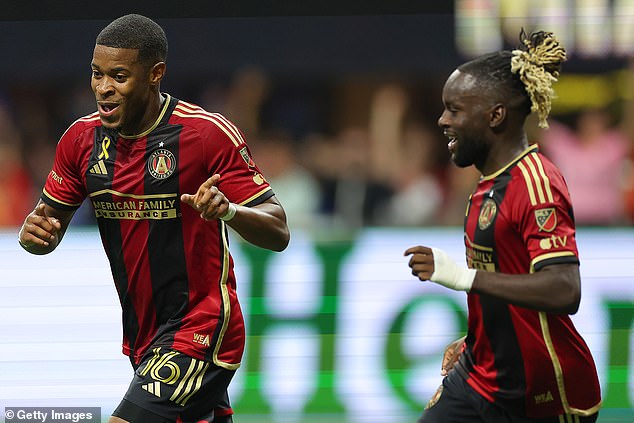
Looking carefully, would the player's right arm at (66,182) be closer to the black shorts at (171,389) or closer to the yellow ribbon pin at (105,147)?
the yellow ribbon pin at (105,147)

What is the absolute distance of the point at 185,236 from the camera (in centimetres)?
534

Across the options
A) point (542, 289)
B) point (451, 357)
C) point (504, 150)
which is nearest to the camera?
point (542, 289)

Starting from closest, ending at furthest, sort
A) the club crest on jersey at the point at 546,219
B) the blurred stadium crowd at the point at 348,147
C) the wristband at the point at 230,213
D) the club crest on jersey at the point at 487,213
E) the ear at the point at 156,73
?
the club crest on jersey at the point at 546,219
the wristband at the point at 230,213
the club crest on jersey at the point at 487,213
the ear at the point at 156,73
the blurred stadium crowd at the point at 348,147

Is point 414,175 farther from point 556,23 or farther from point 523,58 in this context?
point 523,58

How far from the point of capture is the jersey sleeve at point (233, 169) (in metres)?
5.30

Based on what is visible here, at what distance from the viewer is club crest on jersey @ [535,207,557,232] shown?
4.72 metres

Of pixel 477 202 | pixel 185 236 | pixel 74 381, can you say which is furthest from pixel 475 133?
pixel 74 381

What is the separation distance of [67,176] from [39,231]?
0.34 m

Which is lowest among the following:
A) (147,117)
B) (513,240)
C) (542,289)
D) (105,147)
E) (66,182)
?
(542,289)

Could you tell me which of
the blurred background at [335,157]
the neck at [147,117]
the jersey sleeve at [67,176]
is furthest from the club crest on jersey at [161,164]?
the blurred background at [335,157]

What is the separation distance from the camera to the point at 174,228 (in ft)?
17.5

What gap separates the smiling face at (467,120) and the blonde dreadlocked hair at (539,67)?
7.0 inches

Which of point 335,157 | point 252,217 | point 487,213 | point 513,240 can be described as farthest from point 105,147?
point 335,157

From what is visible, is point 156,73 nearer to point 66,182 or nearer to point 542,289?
point 66,182
